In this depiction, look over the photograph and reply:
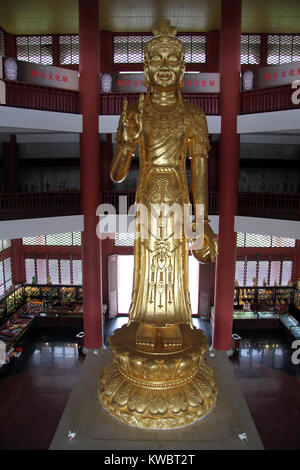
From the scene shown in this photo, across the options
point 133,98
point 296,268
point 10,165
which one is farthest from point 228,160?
point 10,165

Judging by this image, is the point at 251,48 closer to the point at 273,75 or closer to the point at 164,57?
the point at 273,75

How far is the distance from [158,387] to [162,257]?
1.20 m

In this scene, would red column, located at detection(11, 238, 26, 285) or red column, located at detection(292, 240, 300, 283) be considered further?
red column, located at detection(11, 238, 26, 285)

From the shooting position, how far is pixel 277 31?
10602 mm

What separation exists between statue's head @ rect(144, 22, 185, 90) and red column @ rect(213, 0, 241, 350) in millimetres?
4097

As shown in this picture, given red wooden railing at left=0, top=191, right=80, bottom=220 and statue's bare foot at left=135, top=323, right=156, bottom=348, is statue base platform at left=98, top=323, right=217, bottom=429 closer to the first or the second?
statue's bare foot at left=135, top=323, right=156, bottom=348

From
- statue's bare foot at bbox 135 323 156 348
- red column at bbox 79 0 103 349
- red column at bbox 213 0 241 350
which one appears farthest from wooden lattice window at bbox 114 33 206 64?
statue's bare foot at bbox 135 323 156 348

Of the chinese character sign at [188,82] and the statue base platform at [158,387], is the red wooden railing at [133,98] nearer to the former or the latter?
the chinese character sign at [188,82]

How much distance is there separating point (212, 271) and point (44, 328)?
15.7 feet

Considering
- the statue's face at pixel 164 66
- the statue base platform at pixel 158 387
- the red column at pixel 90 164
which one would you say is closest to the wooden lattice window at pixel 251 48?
the red column at pixel 90 164

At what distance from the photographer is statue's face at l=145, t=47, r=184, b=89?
362cm
